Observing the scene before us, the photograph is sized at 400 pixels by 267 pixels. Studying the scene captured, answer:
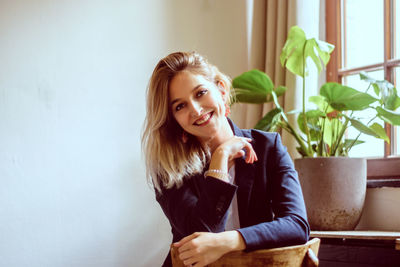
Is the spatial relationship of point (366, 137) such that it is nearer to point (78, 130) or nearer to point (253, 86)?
point (253, 86)

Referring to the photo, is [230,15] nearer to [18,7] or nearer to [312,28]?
[312,28]

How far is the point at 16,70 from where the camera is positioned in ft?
6.30

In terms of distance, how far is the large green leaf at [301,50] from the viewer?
1.87m

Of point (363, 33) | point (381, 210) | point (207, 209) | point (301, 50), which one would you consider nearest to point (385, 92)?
point (301, 50)

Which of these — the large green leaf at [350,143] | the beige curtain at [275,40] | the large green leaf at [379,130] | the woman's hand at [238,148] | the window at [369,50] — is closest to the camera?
the woman's hand at [238,148]

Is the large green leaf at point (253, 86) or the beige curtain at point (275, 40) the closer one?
the large green leaf at point (253, 86)

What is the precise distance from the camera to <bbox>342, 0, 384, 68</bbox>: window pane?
2.20 meters

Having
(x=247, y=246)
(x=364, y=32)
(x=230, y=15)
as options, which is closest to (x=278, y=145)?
(x=247, y=246)

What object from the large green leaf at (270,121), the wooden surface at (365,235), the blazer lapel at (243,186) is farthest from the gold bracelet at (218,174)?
the large green leaf at (270,121)

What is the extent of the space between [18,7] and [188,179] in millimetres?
1118

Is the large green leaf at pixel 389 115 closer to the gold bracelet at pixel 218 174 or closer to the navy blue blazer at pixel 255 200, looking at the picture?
the navy blue blazer at pixel 255 200

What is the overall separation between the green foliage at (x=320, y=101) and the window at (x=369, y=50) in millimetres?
216

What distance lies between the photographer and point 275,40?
2381 mm

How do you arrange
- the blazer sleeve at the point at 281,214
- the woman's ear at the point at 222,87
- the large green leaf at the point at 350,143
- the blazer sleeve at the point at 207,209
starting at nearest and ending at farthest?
the blazer sleeve at the point at 281,214
the blazer sleeve at the point at 207,209
the woman's ear at the point at 222,87
the large green leaf at the point at 350,143
